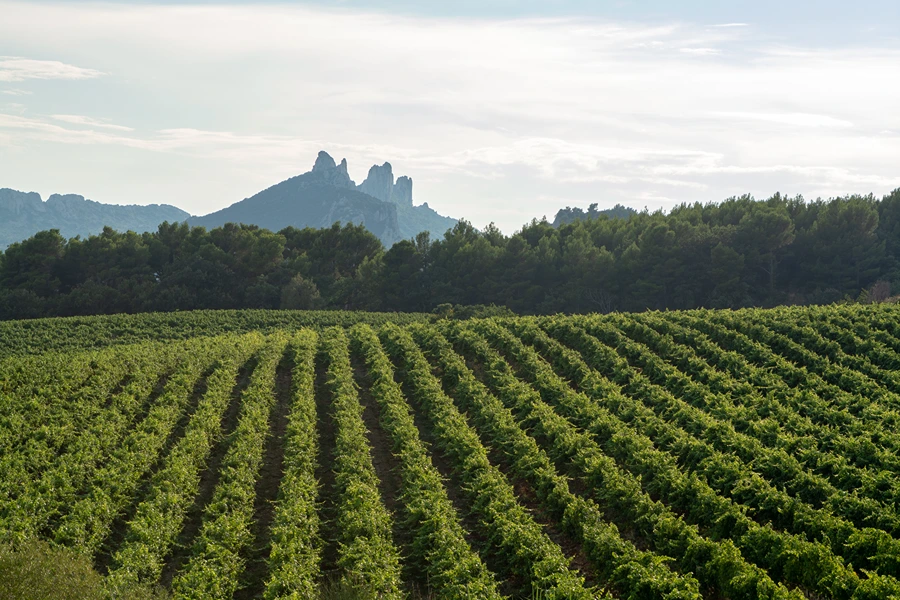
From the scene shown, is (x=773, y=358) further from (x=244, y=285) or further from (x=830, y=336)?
(x=244, y=285)

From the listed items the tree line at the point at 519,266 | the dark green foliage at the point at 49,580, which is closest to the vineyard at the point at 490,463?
the dark green foliage at the point at 49,580

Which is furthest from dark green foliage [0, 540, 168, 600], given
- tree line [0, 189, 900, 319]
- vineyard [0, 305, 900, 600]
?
tree line [0, 189, 900, 319]

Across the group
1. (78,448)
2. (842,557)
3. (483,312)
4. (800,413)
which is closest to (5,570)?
(78,448)

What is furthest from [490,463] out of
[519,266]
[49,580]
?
[519,266]

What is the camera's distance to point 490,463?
65.5ft

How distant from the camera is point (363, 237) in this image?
228ft

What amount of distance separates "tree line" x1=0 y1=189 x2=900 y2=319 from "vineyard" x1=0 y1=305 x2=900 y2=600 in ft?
72.4

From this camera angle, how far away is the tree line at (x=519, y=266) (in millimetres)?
53750

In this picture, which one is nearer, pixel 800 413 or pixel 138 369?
pixel 800 413

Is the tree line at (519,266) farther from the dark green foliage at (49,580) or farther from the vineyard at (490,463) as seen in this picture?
the dark green foliage at (49,580)

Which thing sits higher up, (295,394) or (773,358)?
(773,358)

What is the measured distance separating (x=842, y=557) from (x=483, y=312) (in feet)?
109

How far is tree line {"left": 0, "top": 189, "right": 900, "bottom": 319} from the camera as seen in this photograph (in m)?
53.8

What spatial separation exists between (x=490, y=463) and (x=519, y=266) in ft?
131
